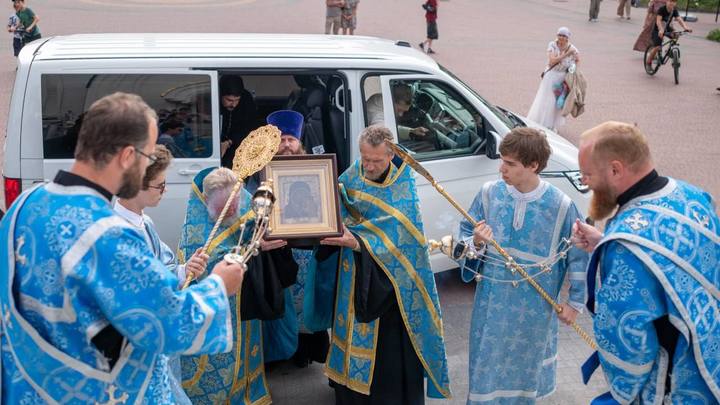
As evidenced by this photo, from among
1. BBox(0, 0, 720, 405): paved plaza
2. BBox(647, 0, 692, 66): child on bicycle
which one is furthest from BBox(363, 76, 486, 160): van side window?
BBox(647, 0, 692, 66): child on bicycle

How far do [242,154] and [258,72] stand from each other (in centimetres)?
164

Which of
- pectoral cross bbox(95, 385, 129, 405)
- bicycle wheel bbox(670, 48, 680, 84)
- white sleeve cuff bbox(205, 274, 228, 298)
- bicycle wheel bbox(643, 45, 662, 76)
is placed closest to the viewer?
pectoral cross bbox(95, 385, 129, 405)

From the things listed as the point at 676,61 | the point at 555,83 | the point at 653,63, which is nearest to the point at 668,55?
the point at 653,63

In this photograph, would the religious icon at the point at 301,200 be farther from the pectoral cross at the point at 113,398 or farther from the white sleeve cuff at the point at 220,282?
the pectoral cross at the point at 113,398

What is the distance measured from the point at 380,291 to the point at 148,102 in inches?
91.9

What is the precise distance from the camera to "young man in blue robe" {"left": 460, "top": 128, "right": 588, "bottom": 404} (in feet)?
14.5

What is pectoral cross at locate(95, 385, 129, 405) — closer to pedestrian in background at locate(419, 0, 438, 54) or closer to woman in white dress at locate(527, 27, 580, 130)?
woman in white dress at locate(527, 27, 580, 130)

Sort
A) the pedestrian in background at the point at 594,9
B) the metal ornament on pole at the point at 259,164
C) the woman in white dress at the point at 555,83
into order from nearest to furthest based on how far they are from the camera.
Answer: the metal ornament on pole at the point at 259,164
the woman in white dress at the point at 555,83
the pedestrian in background at the point at 594,9

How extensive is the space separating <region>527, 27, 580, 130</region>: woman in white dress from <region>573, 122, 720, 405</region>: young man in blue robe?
884cm

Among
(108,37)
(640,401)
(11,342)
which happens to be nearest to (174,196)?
(108,37)

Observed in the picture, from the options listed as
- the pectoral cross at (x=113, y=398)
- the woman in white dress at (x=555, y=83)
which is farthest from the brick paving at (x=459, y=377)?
the woman in white dress at (x=555, y=83)

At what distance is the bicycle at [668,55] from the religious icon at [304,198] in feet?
44.1

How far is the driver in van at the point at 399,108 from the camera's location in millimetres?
6152

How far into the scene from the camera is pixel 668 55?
16.5 m
